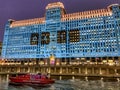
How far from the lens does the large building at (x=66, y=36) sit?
15012cm

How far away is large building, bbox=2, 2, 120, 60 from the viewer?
150 meters

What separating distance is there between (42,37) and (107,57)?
73443 mm

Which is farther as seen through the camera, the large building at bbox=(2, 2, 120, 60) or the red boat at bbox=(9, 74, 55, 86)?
the large building at bbox=(2, 2, 120, 60)

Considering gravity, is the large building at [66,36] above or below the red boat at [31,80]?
above

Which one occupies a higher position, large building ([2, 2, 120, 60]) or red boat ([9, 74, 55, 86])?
large building ([2, 2, 120, 60])

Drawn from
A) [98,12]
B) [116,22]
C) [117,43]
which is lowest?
[117,43]

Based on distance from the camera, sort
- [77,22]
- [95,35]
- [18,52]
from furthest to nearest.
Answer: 1. [18,52]
2. [77,22]
3. [95,35]

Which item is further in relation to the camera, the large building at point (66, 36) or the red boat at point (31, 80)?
the large building at point (66, 36)

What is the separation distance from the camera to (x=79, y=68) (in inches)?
4444

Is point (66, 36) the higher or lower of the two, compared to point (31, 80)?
higher

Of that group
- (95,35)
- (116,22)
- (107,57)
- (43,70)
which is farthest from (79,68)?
Answer: (116,22)

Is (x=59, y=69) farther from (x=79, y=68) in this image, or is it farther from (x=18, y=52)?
(x=18, y=52)

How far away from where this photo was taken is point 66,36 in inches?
6599

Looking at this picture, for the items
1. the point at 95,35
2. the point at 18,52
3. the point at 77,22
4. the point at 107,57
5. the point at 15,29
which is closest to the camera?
the point at 107,57
